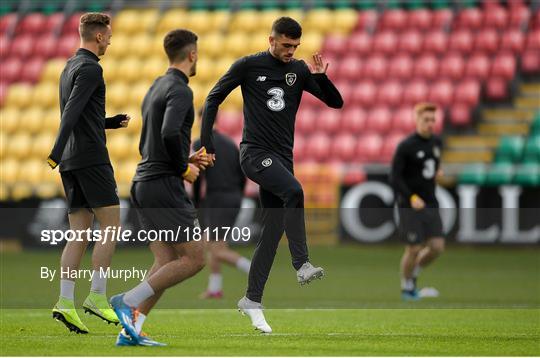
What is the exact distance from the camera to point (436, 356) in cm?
726

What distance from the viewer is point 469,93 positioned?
855 inches

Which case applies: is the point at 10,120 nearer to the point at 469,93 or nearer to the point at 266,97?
the point at 469,93

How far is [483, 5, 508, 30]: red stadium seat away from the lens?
22.8 m

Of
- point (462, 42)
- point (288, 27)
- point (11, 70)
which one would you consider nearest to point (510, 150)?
point (462, 42)

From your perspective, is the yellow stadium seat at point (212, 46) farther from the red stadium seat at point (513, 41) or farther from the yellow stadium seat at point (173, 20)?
the red stadium seat at point (513, 41)

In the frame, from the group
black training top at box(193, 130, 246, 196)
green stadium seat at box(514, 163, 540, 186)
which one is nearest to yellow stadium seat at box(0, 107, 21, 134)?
green stadium seat at box(514, 163, 540, 186)

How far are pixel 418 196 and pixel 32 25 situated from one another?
52.9 ft

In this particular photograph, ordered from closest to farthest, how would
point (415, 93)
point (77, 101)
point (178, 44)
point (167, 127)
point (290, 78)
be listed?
1. point (167, 127)
2. point (178, 44)
3. point (77, 101)
4. point (290, 78)
5. point (415, 93)

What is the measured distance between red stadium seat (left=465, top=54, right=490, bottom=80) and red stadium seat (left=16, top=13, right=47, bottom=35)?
10352mm

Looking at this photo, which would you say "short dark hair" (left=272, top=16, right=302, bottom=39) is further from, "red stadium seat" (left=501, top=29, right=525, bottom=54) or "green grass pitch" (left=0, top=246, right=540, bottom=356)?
"red stadium seat" (left=501, top=29, right=525, bottom=54)

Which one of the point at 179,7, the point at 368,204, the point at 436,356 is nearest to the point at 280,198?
the point at 436,356

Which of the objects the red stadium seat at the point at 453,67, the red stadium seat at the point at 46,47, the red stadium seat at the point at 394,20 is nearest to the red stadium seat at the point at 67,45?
the red stadium seat at the point at 46,47

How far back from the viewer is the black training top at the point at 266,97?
850cm

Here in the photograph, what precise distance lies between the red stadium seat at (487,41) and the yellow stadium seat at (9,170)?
951cm
